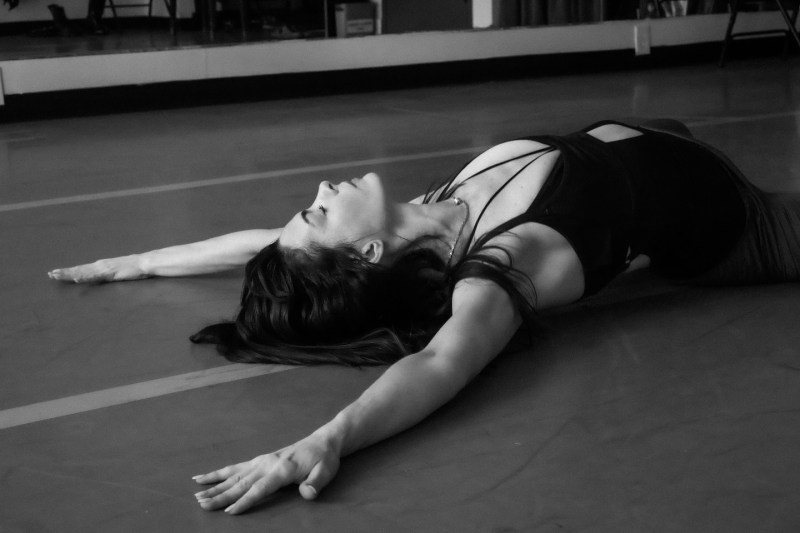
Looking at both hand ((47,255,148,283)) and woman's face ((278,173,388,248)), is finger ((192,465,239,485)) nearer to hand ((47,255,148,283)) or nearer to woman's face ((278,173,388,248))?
woman's face ((278,173,388,248))

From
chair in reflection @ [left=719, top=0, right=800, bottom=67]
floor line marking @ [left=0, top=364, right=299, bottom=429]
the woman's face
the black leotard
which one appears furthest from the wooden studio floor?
chair in reflection @ [left=719, top=0, right=800, bottom=67]

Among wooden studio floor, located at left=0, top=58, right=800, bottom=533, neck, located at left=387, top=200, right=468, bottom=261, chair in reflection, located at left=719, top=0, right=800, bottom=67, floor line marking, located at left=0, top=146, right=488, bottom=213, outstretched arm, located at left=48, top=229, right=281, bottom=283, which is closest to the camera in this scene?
wooden studio floor, located at left=0, top=58, right=800, bottom=533

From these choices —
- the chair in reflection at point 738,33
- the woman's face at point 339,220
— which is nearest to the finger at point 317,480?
the woman's face at point 339,220

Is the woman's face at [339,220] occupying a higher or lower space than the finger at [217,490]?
higher

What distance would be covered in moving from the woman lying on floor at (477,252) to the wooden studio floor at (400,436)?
8 cm

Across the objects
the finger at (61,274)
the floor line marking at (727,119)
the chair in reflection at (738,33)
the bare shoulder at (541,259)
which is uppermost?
the chair in reflection at (738,33)

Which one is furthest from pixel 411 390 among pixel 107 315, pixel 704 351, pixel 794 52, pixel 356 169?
pixel 794 52

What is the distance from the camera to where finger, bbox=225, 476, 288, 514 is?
1616mm

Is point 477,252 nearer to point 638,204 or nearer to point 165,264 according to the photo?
point 638,204

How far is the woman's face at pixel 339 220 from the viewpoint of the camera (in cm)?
218

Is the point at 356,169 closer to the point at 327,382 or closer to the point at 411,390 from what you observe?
the point at 327,382

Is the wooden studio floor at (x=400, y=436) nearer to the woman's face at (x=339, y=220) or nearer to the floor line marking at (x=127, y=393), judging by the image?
the floor line marking at (x=127, y=393)

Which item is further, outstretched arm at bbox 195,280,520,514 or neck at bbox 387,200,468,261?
neck at bbox 387,200,468,261

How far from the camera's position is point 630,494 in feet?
5.34
